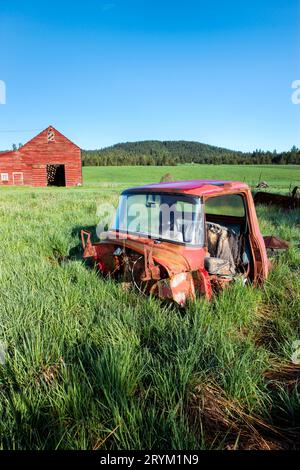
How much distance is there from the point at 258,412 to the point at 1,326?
216 cm

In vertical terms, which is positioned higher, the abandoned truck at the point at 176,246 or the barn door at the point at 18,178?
the barn door at the point at 18,178

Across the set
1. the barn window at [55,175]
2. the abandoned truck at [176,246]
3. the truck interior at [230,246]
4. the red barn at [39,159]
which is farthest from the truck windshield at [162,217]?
the barn window at [55,175]

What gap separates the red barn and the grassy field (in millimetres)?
37551

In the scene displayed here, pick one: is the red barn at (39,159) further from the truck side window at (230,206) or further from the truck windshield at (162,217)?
the truck windshield at (162,217)

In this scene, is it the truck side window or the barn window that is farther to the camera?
the barn window

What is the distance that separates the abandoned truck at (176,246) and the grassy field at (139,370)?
0.75ft

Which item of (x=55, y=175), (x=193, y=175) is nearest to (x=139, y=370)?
(x=55, y=175)

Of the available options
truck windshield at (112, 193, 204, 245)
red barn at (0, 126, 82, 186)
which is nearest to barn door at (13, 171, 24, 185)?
red barn at (0, 126, 82, 186)

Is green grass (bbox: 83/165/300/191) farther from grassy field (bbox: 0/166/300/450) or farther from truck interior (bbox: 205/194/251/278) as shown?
grassy field (bbox: 0/166/300/450)

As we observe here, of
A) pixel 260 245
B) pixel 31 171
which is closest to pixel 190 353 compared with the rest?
pixel 260 245

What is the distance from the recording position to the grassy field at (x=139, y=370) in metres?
1.88

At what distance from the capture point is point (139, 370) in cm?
234

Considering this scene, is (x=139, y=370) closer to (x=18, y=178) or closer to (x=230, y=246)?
(x=230, y=246)

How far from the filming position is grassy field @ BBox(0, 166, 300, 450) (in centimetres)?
188
